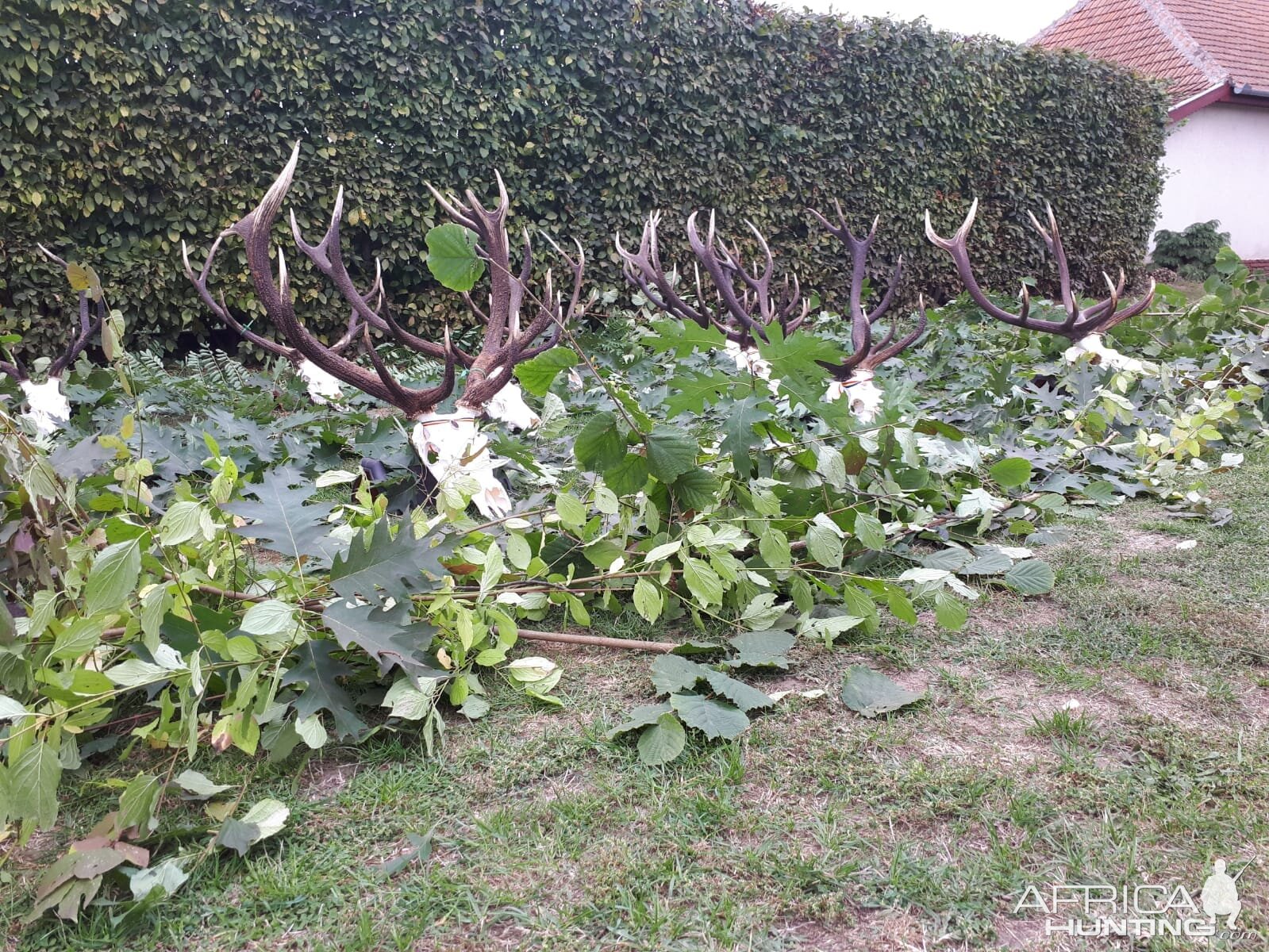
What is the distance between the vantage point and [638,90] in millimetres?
9117

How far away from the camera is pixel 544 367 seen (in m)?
2.37

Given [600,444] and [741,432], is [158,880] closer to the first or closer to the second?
[600,444]

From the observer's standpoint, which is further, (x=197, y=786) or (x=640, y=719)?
(x=640, y=719)

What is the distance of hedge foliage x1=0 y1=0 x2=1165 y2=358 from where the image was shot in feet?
22.8

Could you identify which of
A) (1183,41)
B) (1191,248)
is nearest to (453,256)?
(1191,248)

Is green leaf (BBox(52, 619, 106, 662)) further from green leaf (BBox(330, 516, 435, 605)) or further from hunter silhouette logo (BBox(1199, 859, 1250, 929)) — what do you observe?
hunter silhouette logo (BBox(1199, 859, 1250, 929))

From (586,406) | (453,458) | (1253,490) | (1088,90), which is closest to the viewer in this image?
(453,458)

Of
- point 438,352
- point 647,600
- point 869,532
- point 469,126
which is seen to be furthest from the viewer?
point 469,126

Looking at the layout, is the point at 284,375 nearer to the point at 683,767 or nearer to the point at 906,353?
the point at 906,353

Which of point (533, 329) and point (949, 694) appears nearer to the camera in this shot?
point (949, 694)

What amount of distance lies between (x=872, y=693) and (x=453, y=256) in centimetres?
149

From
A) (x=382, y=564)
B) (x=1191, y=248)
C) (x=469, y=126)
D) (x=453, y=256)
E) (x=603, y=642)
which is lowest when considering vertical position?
(x=1191, y=248)

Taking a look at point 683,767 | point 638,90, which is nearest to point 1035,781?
point 683,767

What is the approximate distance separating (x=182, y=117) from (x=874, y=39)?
320 inches
